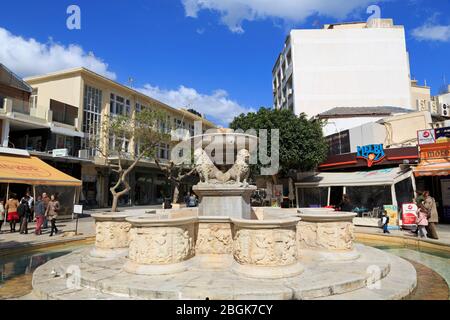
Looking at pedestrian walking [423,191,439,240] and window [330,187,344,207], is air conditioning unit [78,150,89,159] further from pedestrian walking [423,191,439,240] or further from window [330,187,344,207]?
pedestrian walking [423,191,439,240]

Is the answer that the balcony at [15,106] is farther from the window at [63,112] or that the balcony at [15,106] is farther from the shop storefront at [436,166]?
the shop storefront at [436,166]

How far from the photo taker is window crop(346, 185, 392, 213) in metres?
15.7

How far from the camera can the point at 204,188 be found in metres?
7.13

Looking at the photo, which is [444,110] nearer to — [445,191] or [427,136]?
[445,191]

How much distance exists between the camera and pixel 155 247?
17.5 feet

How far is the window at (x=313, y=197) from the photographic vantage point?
1936 centimetres

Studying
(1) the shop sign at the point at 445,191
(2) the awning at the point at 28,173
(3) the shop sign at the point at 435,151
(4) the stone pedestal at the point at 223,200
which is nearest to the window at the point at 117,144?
(2) the awning at the point at 28,173

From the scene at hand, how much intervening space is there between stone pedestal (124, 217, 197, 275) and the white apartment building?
A: 98.3 feet

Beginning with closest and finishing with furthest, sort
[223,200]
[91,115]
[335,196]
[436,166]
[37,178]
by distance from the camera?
[223,200] < [436,166] < [37,178] < [335,196] < [91,115]

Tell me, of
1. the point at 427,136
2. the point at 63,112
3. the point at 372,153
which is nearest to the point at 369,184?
the point at 372,153

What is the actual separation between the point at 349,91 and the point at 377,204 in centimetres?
1956

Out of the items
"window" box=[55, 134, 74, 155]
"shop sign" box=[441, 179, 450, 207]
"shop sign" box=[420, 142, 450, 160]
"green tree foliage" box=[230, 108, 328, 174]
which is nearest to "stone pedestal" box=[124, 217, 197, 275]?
"shop sign" box=[420, 142, 450, 160]

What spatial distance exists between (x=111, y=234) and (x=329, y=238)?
16.2 feet
